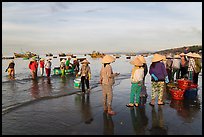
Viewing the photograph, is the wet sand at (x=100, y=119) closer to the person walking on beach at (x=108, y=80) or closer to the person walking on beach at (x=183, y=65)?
the person walking on beach at (x=108, y=80)

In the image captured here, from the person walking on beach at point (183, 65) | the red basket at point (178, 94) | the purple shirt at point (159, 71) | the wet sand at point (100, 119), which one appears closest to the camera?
the wet sand at point (100, 119)

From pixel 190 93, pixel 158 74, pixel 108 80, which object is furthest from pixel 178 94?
pixel 108 80

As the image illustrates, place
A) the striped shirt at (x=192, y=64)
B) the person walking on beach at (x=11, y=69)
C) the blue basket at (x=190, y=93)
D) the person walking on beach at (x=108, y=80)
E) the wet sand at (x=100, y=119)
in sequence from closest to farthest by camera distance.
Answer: the wet sand at (x=100, y=119) → the person walking on beach at (x=108, y=80) → the blue basket at (x=190, y=93) → the striped shirt at (x=192, y=64) → the person walking on beach at (x=11, y=69)

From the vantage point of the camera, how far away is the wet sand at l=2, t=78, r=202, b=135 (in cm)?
629

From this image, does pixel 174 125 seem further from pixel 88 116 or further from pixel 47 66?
pixel 47 66

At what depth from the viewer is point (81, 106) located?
948cm

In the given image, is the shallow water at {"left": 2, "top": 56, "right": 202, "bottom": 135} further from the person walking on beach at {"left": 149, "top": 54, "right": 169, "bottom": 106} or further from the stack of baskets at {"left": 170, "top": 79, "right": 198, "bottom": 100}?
the person walking on beach at {"left": 149, "top": 54, "right": 169, "bottom": 106}

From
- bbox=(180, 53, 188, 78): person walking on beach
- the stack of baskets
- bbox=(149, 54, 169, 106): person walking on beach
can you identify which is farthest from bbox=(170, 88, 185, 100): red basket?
bbox=(180, 53, 188, 78): person walking on beach

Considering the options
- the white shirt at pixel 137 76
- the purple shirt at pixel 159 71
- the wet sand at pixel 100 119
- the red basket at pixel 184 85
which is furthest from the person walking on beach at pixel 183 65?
the white shirt at pixel 137 76

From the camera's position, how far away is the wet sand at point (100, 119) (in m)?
6.29

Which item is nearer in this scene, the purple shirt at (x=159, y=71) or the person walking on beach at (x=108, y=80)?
the person walking on beach at (x=108, y=80)

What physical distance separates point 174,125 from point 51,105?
5.30 metres

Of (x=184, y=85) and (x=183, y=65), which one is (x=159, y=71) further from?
(x=183, y=65)

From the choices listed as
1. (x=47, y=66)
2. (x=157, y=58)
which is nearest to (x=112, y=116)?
(x=157, y=58)
